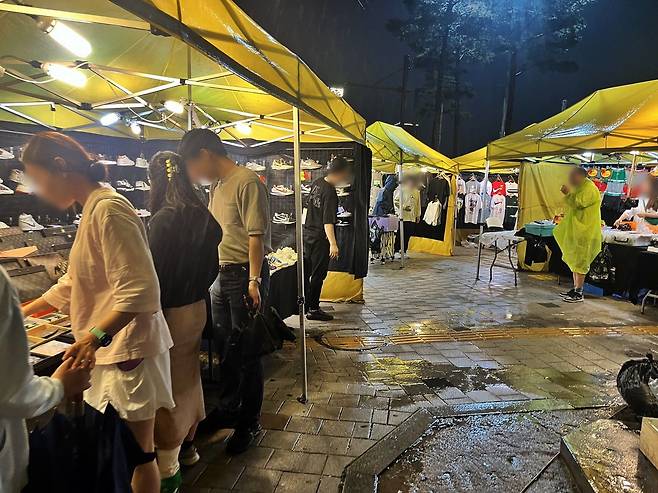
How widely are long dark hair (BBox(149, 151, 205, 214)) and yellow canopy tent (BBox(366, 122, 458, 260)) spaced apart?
7582 mm

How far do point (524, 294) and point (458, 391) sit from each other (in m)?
4.91

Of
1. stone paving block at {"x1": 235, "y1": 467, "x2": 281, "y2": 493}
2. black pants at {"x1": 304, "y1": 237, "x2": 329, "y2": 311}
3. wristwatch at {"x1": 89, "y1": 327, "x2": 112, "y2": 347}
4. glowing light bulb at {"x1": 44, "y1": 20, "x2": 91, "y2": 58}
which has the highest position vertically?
glowing light bulb at {"x1": 44, "y1": 20, "x2": 91, "y2": 58}

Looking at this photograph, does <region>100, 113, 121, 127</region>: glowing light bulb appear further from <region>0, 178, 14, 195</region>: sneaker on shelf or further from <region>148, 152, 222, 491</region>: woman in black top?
<region>148, 152, 222, 491</region>: woman in black top

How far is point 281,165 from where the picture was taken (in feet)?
22.0

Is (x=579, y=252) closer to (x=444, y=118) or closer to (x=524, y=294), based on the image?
(x=524, y=294)

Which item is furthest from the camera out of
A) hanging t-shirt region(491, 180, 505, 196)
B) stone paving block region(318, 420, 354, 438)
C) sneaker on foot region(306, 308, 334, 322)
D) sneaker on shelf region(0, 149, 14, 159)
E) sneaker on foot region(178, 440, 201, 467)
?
hanging t-shirt region(491, 180, 505, 196)

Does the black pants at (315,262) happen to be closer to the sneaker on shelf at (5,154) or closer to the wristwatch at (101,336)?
the sneaker on shelf at (5,154)

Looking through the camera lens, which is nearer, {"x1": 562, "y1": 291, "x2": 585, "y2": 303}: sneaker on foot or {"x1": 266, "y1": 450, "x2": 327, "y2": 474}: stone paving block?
{"x1": 266, "y1": 450, "x2": 327, "y2": 474}: stone paving block

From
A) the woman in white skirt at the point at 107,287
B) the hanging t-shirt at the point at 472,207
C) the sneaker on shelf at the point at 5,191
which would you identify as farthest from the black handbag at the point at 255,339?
the hanging t-shirt at the point at 472,207

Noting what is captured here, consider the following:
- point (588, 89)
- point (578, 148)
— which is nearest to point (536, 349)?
point (578, 148)

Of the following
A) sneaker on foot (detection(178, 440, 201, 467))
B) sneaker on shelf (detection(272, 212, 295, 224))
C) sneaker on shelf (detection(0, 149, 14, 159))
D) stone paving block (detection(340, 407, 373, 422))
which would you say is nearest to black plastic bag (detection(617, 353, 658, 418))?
stone paving block (detection(340, 407, 373, 422))

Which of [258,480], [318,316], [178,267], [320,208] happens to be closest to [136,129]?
[320,208]

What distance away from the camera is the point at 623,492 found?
2.59m

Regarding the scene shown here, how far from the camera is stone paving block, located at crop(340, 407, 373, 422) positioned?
3.57 metres
